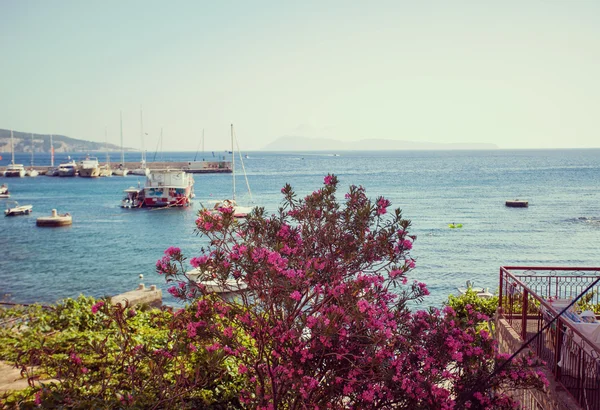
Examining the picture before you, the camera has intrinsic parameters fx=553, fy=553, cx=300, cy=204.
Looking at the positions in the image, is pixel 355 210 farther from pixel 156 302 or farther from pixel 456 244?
pixel 456 244

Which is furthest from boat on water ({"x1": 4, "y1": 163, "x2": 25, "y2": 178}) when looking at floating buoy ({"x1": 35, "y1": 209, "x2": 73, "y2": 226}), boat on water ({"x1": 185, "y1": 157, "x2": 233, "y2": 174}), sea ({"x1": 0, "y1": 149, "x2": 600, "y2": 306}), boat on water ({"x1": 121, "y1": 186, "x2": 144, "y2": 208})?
floating buoy ({"x1": 35, "y1": 209, "x2": 73, "y2": 226})

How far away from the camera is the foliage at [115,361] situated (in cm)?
581

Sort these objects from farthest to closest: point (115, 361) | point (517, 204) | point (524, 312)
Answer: point (517, 204) → point (524, 312) → point (115, 361)

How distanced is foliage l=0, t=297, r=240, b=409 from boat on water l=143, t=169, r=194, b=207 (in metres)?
63.8

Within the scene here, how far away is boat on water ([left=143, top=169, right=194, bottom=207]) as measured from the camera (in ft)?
238

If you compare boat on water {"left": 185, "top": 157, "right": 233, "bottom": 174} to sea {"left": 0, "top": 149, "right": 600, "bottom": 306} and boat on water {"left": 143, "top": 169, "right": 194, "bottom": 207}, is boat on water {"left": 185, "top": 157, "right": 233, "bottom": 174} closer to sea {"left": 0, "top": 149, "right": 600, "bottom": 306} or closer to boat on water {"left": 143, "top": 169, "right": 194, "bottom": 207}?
sea {"left": 0, "top": 149, "right": 600, "bottom": 306}

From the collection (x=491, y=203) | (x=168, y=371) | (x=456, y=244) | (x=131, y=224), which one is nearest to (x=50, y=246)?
(x=131, y=224)

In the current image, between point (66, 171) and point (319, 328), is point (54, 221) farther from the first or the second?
point (66, 171)

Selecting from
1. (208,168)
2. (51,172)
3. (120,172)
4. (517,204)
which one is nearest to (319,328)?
(517,204)

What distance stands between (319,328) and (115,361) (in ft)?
9.54

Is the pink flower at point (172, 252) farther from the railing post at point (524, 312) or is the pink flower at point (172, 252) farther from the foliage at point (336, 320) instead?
the railing post at point (524, 312)

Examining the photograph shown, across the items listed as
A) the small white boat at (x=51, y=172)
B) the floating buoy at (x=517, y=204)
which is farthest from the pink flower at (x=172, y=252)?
the small white boat at (x=51, y=172)

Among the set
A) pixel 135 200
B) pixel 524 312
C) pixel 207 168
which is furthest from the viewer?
pixel 207 168

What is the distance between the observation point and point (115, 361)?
655 cm
